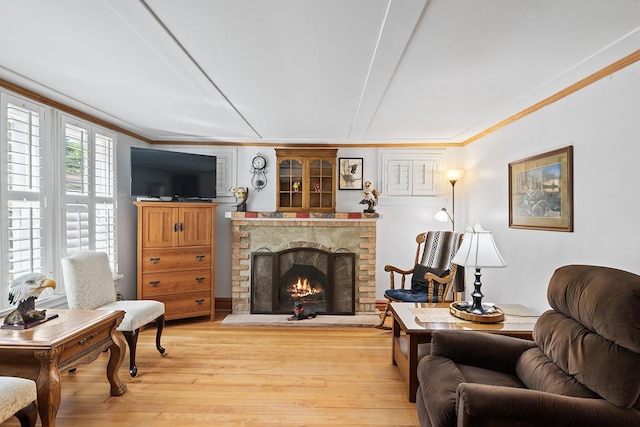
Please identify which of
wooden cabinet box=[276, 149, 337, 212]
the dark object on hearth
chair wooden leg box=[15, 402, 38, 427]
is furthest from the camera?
wooden cabinet box=[276, 149, 337, 212]

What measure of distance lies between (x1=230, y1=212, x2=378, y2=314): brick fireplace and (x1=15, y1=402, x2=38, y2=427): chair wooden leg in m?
2.60

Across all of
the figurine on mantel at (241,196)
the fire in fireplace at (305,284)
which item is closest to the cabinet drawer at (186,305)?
the fire in fireplace at (305,284)

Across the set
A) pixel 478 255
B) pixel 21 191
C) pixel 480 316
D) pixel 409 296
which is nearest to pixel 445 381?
pixel 480 316

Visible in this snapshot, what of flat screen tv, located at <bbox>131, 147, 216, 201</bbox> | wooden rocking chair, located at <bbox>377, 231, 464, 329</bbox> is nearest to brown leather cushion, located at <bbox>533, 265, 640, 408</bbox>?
wooden rocking chair, located at <bbox>377, 231, 464, 329</bbox>

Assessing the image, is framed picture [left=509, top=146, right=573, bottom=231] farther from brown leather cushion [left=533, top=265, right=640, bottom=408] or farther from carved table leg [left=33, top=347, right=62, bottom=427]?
carved table leg [left=33, top=347, right=62, bottom=427]

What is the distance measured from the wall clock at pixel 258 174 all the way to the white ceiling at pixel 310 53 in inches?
50.7

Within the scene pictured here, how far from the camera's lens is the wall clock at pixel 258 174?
4590 millimetres

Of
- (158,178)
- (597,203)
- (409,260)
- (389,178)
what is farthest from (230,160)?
(597,203)

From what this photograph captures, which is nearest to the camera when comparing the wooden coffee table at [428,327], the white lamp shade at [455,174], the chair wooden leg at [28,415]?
the chair wooden leg at [28,415]

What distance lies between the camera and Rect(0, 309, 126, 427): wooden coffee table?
1.88 meters

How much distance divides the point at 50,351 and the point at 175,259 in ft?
6.91

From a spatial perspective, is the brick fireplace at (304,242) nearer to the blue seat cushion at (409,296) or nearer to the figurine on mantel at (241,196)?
the figurine on mantel at (241,196)

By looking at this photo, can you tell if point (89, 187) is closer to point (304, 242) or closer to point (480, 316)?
point (304, 242)

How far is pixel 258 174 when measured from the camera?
15.2ft
